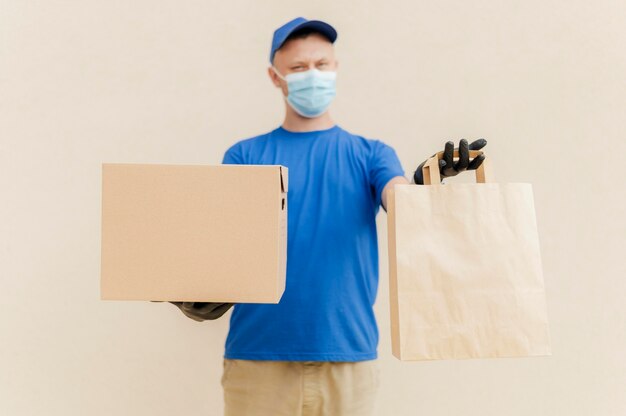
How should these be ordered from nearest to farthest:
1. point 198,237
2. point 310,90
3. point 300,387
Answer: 1. point 198,237
2. point 300,387
3. point 310,90

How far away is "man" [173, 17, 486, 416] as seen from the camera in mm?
1025

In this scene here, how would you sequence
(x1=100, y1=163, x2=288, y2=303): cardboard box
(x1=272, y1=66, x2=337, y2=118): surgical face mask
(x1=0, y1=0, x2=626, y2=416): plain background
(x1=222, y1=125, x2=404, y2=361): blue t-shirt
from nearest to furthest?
(x1=100, y1=163, x2=288, y2=303): cardboard box < (x1=222, y1=125, x2=404, y2=361): blue t-shirt < (x1=272, y1=66, x2=337, y2=118): surgical face mask < (x1=0, y1=0, x2=626, y2=416): plain background

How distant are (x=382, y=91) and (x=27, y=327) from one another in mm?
1220

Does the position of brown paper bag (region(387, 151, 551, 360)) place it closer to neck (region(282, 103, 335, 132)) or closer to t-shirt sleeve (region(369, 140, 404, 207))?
t-shirt sleeve (region(369, 140, 404, 207))

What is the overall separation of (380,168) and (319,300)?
30 centimetres

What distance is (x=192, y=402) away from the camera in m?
1.48

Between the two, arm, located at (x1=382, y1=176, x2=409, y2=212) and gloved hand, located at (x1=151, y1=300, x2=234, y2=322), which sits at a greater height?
arm, located at (x1=382, y1=176, x2=409, y2=212)

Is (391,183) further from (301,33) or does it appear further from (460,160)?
(301,33)

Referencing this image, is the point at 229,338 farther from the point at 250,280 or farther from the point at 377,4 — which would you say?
the point at 377,4

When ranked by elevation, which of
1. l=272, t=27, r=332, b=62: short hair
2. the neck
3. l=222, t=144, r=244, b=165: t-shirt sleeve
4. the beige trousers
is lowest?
the beige trousers

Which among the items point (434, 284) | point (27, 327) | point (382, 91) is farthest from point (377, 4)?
point (27, 327)

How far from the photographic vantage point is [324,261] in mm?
1049

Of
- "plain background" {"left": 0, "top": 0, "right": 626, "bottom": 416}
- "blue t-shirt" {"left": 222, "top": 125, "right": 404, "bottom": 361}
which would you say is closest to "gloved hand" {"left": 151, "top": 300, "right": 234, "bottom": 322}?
"blue t-shirt" {"left": 222, "top": 125, "right": 404, "bottom": 361}

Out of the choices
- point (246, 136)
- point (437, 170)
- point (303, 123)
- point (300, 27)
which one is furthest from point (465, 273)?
point (246, 136)
